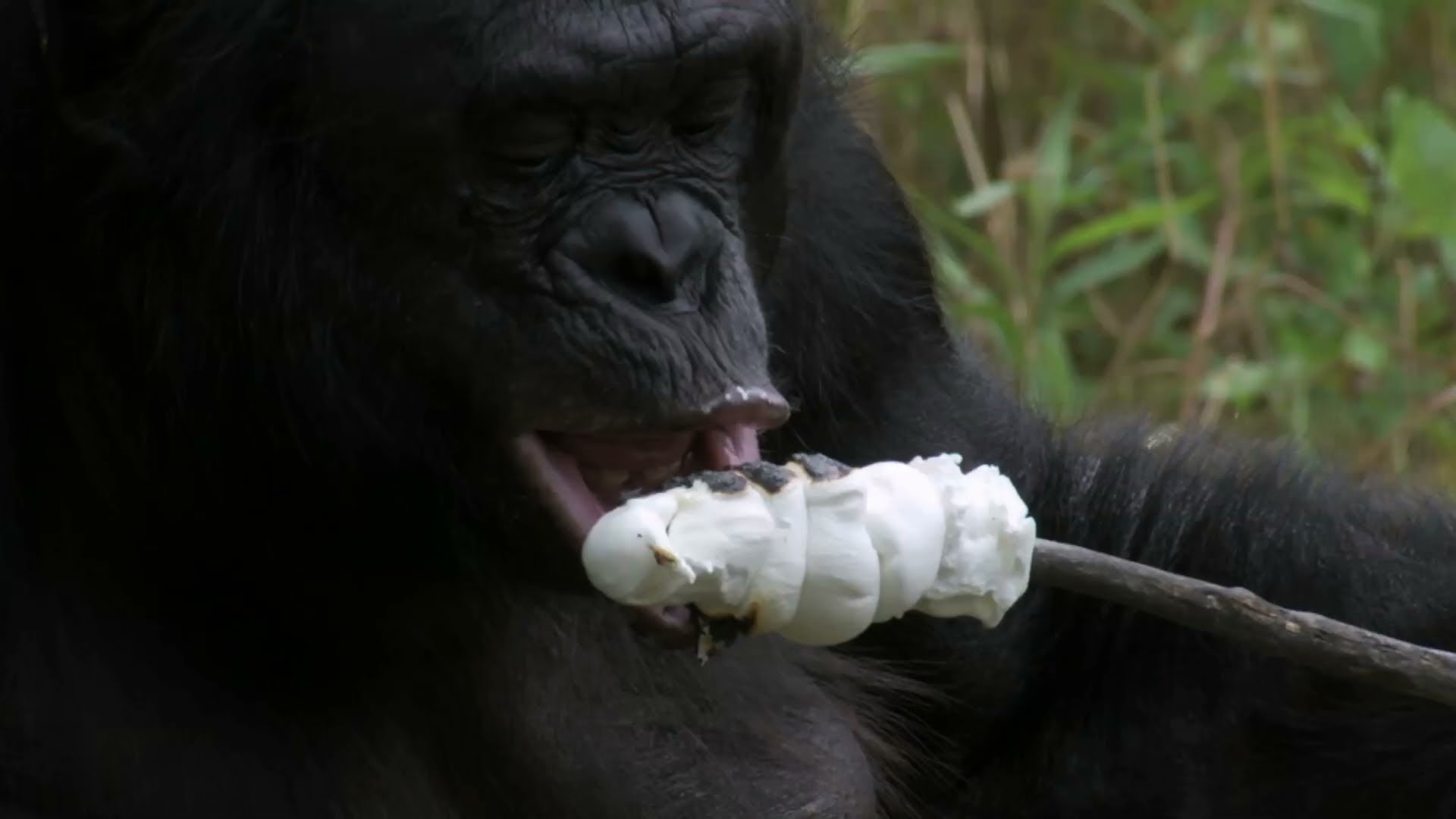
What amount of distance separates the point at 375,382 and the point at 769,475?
496 mm

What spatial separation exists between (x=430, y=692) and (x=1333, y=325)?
2809 mm

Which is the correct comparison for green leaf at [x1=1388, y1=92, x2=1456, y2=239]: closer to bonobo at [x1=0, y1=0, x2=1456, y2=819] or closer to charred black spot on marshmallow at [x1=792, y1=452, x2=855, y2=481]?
→ bonobo at [x1=0, y1=0, x2=1456, y2=819]

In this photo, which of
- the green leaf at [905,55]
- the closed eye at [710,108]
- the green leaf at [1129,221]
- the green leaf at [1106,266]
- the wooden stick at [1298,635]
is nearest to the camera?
the wooden stick at [1298,635]

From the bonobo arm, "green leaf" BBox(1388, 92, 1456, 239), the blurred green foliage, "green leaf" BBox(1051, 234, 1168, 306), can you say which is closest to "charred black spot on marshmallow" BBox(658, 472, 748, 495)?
the bonobo arm

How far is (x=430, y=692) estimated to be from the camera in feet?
10.7

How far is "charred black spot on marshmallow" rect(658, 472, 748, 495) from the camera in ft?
8.89

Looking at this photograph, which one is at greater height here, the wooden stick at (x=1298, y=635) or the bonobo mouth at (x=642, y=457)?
the bonobo mouth at (x=642, y=457)

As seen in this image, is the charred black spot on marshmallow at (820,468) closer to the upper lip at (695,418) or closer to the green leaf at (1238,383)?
the upper lip at (695,418)

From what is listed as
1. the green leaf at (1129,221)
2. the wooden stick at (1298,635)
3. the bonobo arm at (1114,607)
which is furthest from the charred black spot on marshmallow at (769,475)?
the green leaf at (1129,221)

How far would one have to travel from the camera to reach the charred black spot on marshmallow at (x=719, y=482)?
2711 mm

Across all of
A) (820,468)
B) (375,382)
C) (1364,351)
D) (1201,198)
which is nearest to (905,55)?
(1201,198)

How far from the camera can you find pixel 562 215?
2.88 metres

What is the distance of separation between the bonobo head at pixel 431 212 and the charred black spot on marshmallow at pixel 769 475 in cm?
7

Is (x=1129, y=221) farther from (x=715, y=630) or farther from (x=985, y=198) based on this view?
(x=715, y=630)
